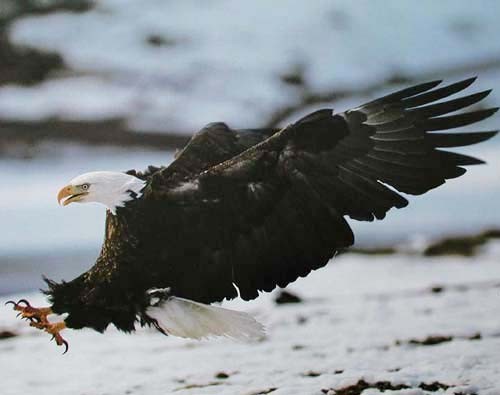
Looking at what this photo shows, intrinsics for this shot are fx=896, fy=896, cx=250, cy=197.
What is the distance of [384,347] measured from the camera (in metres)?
4.21

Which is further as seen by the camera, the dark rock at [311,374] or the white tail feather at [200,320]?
the dark rock at [311,374]

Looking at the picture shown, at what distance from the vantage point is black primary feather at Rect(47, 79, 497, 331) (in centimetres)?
239

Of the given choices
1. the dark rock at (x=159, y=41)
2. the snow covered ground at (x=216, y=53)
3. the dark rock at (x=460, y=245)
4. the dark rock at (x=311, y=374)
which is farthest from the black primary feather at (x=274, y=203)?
the dark rock at (x=159, y=41)

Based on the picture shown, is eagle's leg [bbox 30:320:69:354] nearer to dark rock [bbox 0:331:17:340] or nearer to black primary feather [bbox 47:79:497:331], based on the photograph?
black primary feather [bbox 47:79:497:331]

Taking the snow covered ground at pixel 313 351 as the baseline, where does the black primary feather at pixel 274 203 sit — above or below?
above

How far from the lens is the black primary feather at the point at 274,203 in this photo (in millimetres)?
2387

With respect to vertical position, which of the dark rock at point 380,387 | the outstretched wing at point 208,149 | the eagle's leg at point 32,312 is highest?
the outstretched wing at point 208,149

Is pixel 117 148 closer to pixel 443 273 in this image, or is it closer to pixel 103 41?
pixel 103 41

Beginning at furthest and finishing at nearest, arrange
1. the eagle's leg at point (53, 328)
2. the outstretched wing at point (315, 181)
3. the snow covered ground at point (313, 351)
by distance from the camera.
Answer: the snow covered ground at point (313, 351) → the eagle's leg at point (53, 328) → the outstretched wing at point (315, 181)

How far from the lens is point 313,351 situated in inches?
164

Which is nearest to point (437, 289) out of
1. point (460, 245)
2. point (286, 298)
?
point (286, 298)

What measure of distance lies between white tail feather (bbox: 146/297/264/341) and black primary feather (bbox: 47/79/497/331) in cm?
4

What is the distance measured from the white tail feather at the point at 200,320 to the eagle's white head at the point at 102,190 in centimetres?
33

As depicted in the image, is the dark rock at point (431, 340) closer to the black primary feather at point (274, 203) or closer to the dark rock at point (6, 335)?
the black primary feather at point (274, 203)
